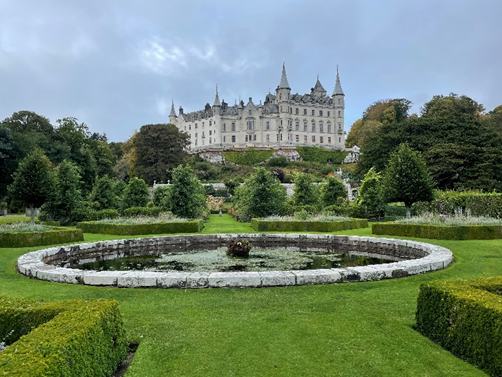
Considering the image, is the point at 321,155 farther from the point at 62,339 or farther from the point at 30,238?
the point at 62,339

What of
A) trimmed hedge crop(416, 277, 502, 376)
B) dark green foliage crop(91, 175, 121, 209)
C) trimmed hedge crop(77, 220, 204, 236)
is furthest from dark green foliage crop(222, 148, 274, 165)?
trimmed hedge crop(416, 277, 502, 376)

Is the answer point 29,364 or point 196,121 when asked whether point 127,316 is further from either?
point 196,121

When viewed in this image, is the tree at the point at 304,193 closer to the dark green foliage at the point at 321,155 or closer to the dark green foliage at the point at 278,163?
the dark green foliage at the point at 278,163

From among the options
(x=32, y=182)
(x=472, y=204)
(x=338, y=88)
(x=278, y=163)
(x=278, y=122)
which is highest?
(x=338, y=88)

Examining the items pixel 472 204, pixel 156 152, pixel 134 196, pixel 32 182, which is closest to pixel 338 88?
pixel 156 152

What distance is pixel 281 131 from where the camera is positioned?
85.8 m

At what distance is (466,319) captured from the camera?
13.7 ft

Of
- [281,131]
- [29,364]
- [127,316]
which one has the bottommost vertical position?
[127,316]

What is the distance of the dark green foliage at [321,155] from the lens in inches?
3226

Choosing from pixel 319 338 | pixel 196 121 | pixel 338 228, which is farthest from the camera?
pixel 196 121

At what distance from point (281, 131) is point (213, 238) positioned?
71944mm

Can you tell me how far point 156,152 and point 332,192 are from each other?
36.6 m

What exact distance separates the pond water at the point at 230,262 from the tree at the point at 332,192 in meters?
17.8

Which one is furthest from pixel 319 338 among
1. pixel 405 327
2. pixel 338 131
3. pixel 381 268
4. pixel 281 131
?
pixel 338 131
